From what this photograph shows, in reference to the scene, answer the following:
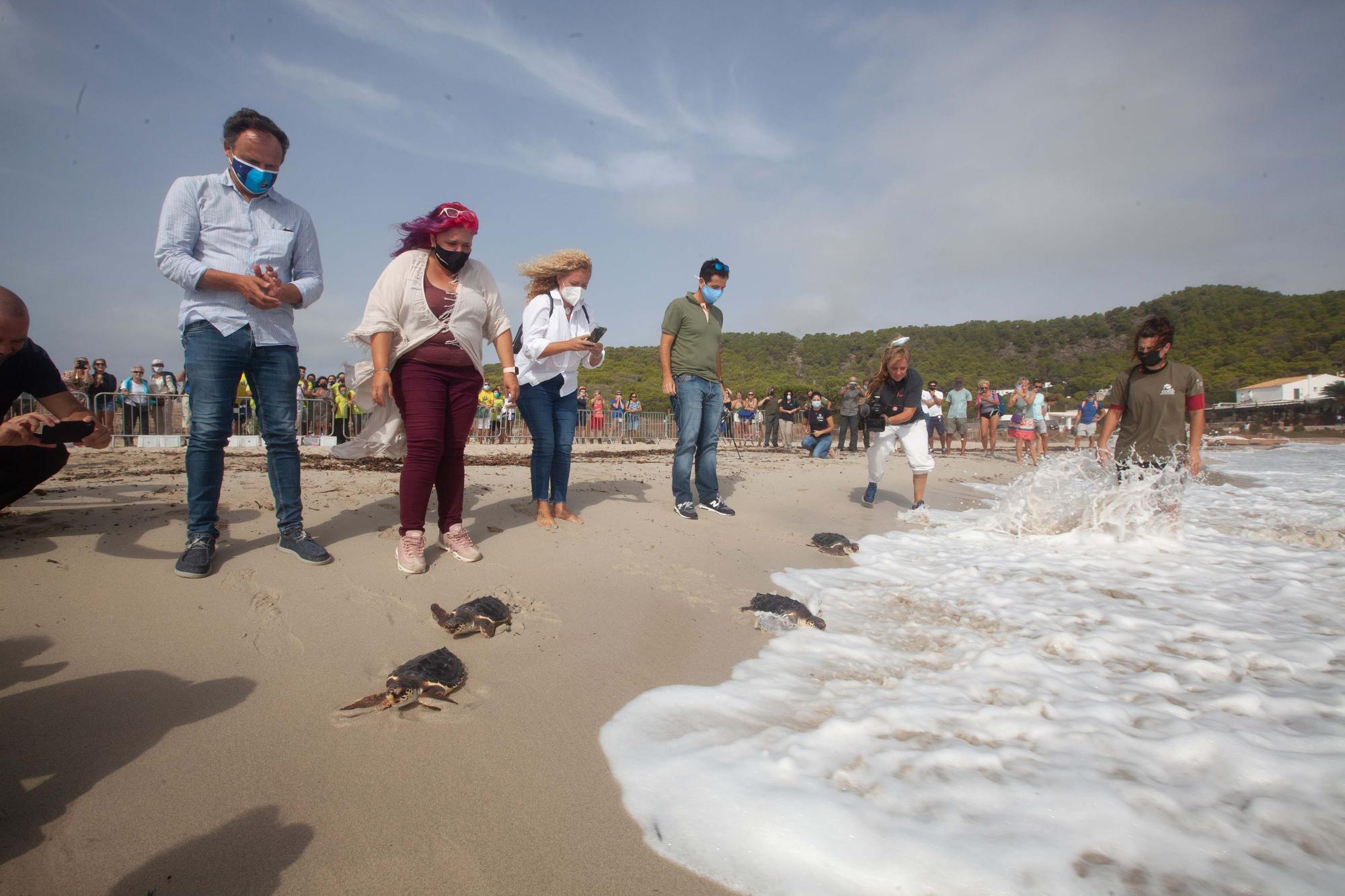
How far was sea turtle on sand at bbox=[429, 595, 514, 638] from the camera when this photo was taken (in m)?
2.46

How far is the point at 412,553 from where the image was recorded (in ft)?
10.1

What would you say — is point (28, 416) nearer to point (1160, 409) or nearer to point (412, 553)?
point (412, 553)

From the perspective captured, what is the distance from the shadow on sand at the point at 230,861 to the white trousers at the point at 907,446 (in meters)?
5.59

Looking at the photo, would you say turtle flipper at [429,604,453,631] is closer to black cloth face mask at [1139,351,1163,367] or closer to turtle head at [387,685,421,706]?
turtle head at [387,685,421,706]

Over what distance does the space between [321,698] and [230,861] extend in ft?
2.16

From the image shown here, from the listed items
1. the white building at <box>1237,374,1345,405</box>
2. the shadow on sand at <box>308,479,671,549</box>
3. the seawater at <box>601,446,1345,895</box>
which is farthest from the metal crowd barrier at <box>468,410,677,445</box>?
the white building at <box>1237,374,1345,405</box>

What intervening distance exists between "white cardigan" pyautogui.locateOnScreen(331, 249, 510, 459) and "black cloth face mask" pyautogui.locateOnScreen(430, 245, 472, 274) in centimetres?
6

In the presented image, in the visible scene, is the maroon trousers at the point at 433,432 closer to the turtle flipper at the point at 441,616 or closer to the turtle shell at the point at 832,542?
the turtle flipper at the point at 441,616

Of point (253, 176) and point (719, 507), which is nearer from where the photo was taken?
point (253, 176)

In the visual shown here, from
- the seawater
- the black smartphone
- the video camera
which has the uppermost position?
the video camera

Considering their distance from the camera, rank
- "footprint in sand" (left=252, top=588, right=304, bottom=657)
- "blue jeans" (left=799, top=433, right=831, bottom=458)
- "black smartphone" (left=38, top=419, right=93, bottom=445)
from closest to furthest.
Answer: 1. "footprint in sand" (left=252, top=588, right=304, bottom=657)
2. "black smartphone" (left=38, top=419, right=93, bottom=445)
3. "blue jeans" (left=799, top=433, right=831, bottom=458)

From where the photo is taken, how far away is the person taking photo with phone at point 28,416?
2.45 meters

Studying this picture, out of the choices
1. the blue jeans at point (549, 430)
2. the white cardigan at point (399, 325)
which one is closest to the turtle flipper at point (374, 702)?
the white cardigan at point (399, 325)

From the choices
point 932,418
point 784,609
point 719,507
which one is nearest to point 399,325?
point 784,609
